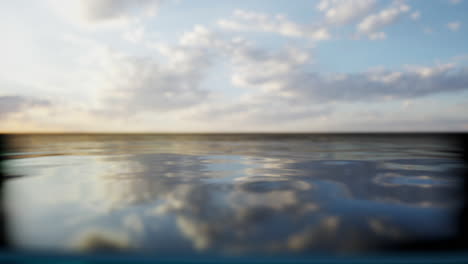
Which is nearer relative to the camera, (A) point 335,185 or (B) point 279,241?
(B) point 279,241

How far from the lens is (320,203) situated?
5887 millimetres

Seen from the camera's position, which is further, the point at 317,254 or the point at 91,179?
the point at 91,179

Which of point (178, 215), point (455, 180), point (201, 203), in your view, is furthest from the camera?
point (455, 180)

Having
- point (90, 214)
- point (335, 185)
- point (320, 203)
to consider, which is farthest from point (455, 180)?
point (90, 214)

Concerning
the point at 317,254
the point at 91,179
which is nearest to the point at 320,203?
the point at 317,254

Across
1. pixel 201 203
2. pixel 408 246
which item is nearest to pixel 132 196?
pixel 201 203

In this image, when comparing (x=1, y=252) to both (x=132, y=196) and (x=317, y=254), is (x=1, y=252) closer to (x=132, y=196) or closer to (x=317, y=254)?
(x=132, y=196)

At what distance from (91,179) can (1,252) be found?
5818mm

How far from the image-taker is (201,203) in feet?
19.3

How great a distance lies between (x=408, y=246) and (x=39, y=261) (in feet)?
17.0

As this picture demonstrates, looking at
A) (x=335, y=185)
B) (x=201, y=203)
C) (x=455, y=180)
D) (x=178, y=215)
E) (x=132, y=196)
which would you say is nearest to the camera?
(x=178, y=215)

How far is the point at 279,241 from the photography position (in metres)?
3.81

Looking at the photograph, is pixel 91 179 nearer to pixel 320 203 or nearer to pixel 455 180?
pixel 320 203

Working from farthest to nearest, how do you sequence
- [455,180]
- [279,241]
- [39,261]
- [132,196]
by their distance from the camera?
[455,180] < [132,196] < [279,241] < [39,261]
